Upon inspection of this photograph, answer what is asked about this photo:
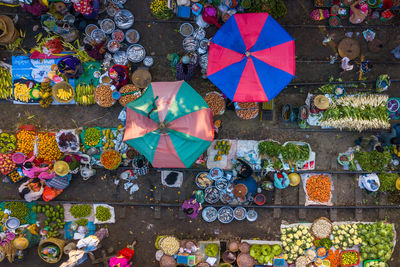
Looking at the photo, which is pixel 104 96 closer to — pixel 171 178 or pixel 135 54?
pixel 135 54

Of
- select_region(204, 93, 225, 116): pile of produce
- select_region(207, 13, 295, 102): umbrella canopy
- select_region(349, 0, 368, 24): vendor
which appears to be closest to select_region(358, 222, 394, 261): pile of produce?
select_region(207, 13, 295, 102): umbrella canopy

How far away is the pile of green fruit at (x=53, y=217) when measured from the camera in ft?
28.6

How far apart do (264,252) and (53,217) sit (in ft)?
19.3

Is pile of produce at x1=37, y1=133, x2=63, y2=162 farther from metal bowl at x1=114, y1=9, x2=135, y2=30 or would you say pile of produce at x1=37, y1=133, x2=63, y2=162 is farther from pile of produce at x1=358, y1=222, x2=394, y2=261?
pile of produce at x1=358, y1=222, x2=394, y2=261

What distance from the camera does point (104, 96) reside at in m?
8.54

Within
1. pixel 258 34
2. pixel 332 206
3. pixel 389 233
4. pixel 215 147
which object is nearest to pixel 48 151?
pixel 215 147

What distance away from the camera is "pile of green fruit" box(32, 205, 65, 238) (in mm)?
8711

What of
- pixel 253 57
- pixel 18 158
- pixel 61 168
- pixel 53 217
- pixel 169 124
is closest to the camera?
pixel 169 124

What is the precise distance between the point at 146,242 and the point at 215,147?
3.33 metres

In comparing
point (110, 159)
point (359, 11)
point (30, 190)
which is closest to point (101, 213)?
point (110, 159)

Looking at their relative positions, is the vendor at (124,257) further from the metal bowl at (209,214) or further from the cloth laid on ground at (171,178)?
the metal bowl at (209,214)

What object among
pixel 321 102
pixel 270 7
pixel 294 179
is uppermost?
pixel 270 7

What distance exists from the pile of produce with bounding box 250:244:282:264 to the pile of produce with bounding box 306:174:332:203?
5.56 ft

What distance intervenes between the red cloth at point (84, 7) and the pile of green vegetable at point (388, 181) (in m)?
9.00
